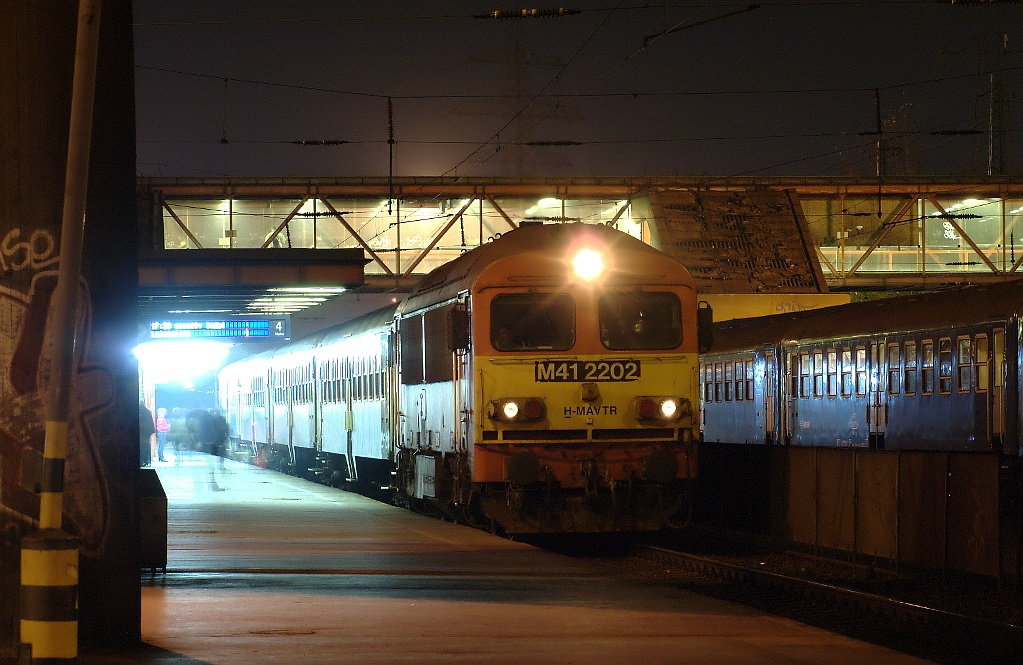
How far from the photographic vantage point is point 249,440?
50094 mm

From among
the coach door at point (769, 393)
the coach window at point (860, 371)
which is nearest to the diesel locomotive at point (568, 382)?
the coach window at point (860, 371)

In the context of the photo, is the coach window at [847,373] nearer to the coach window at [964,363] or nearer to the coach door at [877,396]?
the coach door at [877,396]

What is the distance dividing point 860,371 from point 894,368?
48.3 inches

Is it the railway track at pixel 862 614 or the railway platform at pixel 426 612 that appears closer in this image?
the railway platform at pixel 426 612

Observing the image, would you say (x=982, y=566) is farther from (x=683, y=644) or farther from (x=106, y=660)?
(x=106, y=660)

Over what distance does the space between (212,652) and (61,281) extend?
278 cm

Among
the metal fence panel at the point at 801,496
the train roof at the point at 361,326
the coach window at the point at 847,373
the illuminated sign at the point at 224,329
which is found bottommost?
the metal fence panel at the point at 801,496

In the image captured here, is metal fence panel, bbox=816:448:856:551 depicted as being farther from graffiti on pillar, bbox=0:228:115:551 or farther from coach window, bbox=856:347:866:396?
graffiti on pillar, bbox=0:228:115:551

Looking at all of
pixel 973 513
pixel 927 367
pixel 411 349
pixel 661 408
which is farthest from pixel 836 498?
pixel 411 349

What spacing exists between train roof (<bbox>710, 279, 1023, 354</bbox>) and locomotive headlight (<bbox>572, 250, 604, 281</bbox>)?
5.45m

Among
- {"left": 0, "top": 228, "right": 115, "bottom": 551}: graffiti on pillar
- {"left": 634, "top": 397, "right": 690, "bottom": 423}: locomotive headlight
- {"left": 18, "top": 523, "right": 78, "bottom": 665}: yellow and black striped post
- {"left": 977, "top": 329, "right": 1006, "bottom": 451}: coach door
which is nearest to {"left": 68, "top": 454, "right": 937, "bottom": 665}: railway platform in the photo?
{"left": 0, "top": 228, "right": 115, "bottom": 551}: graffiti on pillar

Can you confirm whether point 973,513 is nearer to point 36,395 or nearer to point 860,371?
point 36,395

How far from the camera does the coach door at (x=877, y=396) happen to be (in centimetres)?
2277

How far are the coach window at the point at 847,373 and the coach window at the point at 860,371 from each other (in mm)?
230
